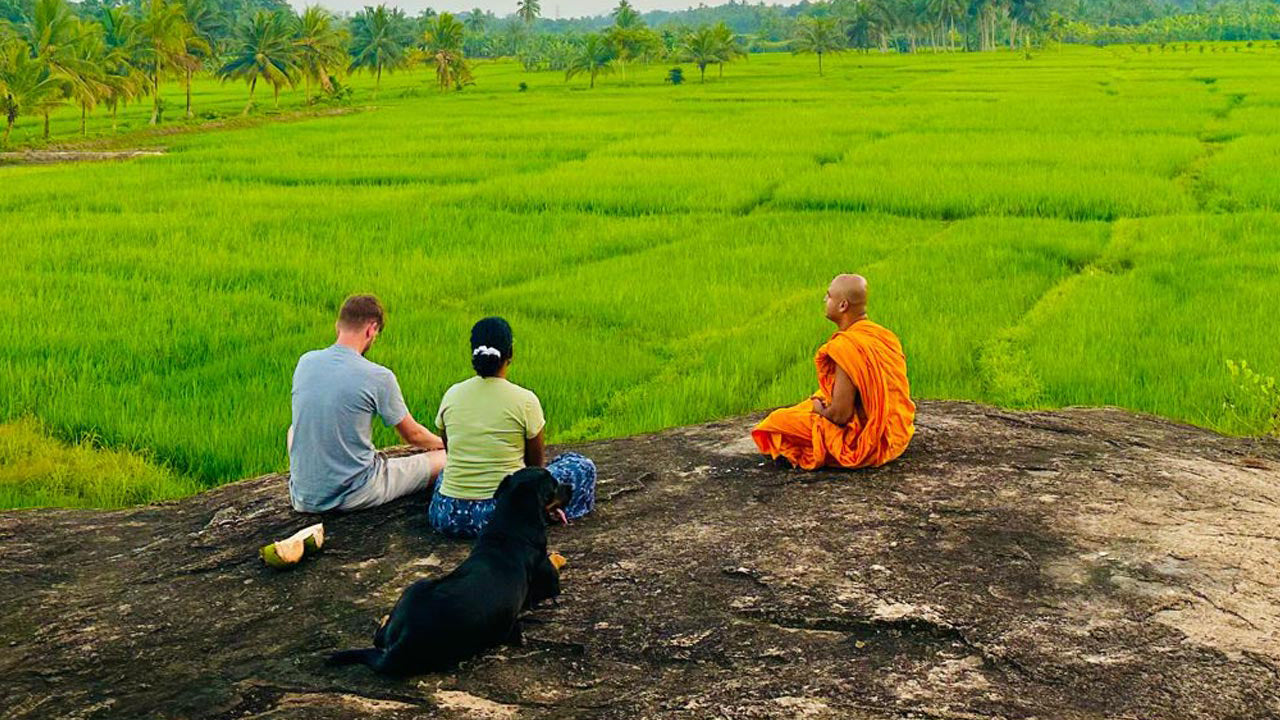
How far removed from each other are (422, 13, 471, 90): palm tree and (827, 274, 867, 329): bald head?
141 feet

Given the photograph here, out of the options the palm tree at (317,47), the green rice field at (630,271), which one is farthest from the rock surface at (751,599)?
the palm tree at (317,47)

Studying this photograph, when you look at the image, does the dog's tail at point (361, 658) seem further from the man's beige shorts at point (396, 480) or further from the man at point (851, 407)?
the man at point (851, 407)

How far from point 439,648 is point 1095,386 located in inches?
205

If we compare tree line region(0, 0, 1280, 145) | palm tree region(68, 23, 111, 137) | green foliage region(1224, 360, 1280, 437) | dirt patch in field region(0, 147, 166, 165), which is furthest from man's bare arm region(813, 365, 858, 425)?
palm tree region(68, 23, 111, 137)

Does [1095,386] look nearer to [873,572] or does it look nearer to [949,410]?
[949,410]

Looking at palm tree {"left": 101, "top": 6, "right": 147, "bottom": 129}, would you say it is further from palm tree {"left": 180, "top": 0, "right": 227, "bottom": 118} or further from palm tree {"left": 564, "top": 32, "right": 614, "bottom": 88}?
palm tree {"left": 564, "top": 32, "right": 614, "bottom": 88}

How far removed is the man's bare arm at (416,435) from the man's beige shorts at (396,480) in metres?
0.04

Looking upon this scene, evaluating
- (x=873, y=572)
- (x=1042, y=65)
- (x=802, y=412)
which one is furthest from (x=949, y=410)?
(x=1042, y=65)

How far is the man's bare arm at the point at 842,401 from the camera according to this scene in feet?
16.1

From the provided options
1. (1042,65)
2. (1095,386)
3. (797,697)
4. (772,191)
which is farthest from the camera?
(1042,65)

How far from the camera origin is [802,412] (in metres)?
5.07

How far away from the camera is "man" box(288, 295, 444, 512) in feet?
14.6

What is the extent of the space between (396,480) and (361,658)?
1531 mm

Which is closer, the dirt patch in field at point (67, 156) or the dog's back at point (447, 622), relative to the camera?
the dog's back at point (447, 622)
